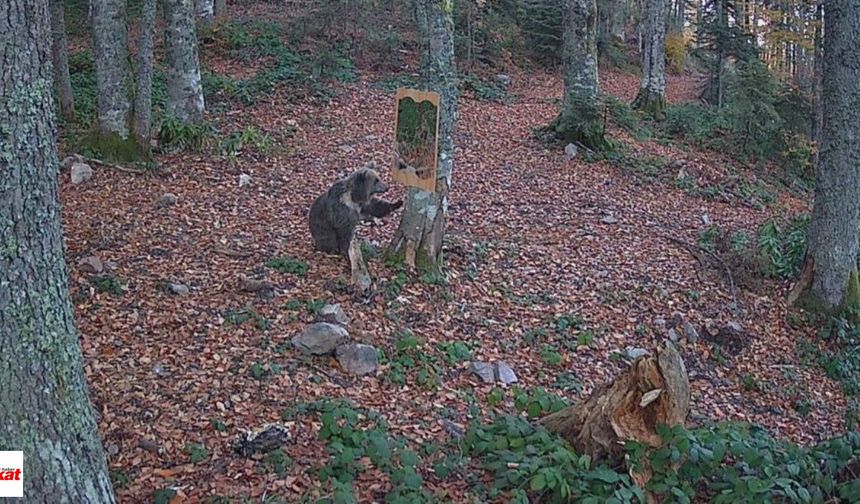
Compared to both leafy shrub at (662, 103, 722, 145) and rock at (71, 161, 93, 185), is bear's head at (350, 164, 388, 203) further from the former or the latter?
leafy shrub at (662, 103, 722, 145)

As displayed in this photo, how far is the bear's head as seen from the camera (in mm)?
6359

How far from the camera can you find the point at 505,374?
5.28 metres

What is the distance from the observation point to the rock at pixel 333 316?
211 inches

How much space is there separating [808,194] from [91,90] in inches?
523

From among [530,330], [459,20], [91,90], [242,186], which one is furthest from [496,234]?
[459,20]

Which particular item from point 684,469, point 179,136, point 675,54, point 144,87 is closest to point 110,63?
point 144,87

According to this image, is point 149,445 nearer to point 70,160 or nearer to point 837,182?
point 70,160

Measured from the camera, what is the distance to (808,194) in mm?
12891

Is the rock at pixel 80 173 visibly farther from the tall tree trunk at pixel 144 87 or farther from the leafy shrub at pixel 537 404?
the leafy shrub at pixel 537 404

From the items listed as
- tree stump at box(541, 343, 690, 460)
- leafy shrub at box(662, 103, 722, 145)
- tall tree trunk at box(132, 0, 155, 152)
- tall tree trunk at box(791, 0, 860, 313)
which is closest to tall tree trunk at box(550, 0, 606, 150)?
leafy shrub at box(662, 103, 722, 145)

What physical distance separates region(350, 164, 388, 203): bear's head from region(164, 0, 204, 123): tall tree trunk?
463 cm

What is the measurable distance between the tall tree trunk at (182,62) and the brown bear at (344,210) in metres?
4.53

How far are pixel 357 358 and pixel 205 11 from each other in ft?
47.5

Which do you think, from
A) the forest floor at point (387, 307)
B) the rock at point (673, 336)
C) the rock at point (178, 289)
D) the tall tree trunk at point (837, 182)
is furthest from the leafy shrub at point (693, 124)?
the rock at point (178, 289)
